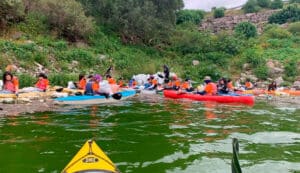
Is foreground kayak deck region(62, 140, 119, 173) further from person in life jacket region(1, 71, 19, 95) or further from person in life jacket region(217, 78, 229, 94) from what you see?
person in life jacket region(217, 78, 229, 94)

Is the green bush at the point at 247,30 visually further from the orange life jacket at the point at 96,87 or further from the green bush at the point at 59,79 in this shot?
the orange life jacket at the point at 96,87

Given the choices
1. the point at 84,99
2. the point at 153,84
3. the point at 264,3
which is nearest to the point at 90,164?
the point at 84,99

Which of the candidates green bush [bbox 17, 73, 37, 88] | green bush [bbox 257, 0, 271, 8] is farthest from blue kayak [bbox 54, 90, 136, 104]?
green bush [bbox 257, 0, 271, 8]

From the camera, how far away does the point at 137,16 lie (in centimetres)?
2727

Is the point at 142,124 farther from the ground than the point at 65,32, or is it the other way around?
the point at 65,32

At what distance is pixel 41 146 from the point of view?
7645 mm

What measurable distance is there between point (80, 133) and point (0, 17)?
1579cm

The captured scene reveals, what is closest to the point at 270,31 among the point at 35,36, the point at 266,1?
the point at 266,1

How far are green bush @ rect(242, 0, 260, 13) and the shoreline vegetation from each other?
16.2 meters

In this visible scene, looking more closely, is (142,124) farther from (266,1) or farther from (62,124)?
(266,1)

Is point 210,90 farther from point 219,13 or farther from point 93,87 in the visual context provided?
point 219,13

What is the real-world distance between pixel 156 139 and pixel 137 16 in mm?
19654

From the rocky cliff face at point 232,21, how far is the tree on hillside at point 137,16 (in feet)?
50.5

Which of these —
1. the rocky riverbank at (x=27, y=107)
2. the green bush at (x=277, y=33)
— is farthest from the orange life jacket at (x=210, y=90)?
the green bush at (x=277, y=33)
